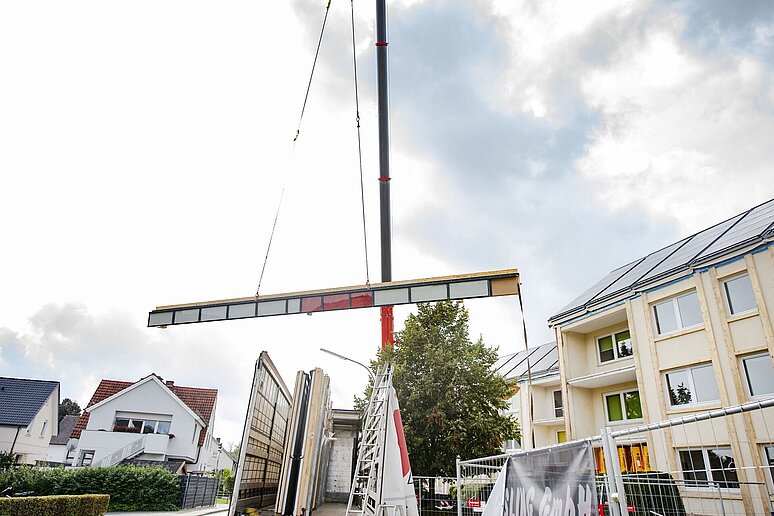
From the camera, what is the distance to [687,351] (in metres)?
16.8

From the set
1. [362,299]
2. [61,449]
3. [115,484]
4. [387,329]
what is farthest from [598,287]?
[61,449]

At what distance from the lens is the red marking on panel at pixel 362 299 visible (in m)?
14.0

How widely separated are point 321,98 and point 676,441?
1627 centimetres

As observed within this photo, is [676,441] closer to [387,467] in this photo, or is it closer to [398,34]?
[387,467]

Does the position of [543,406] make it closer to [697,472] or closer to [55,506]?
[697,472]

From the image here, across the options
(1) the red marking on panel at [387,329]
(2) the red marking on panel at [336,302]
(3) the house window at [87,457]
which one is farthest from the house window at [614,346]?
(3) the house window at [87,457]

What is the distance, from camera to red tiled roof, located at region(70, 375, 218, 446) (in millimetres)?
35062

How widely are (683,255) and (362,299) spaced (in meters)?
12.8

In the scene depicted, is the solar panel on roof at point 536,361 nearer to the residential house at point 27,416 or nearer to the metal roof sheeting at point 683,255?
the metal roof sheeting at point 683,255

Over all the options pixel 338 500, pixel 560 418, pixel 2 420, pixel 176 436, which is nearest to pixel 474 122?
pixel 338 500

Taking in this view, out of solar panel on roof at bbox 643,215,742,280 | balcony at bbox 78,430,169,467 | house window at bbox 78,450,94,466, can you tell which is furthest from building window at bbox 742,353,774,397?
house window at bbox 78,450,94,466

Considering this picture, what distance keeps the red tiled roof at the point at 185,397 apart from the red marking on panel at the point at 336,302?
26.1 meters

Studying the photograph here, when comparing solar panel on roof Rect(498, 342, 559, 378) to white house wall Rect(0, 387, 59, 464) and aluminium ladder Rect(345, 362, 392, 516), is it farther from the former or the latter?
white house wall Rect(0, 387, 59, 464)

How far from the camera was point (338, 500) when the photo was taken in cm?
1738
